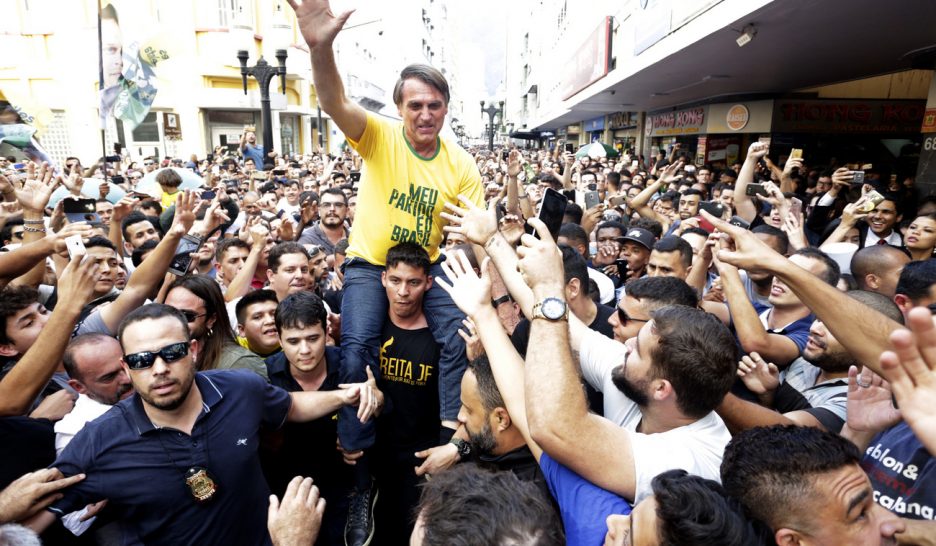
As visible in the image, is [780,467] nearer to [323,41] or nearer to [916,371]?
[916,371]

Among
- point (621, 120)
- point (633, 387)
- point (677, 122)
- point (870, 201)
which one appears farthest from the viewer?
point (621, 120)

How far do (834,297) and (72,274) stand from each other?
2.98 metres

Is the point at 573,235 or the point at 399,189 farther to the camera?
the point at 573,235

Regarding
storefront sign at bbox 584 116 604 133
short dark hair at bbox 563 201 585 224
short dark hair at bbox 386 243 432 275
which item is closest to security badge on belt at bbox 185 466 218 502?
short dark hair at bbox 386 243 432 275

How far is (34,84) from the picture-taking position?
22062mm

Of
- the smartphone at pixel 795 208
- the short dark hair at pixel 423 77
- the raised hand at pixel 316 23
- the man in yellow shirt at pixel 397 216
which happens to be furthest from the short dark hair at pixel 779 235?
the raised hand at pixel 316 23

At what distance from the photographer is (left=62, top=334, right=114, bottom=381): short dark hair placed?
2656 millimetres

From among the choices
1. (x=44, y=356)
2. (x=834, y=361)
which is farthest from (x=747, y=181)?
(x=44, y=356)

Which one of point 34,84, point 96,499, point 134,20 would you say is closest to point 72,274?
point 96,499

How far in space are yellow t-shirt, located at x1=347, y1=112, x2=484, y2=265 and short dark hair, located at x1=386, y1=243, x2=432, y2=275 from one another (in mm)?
74

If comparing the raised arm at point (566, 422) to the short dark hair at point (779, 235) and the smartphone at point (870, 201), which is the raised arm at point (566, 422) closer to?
the short dark hair at point (779, 235)

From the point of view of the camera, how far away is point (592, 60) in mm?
17859

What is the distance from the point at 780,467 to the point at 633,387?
576 mm

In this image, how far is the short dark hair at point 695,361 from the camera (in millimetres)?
1898
